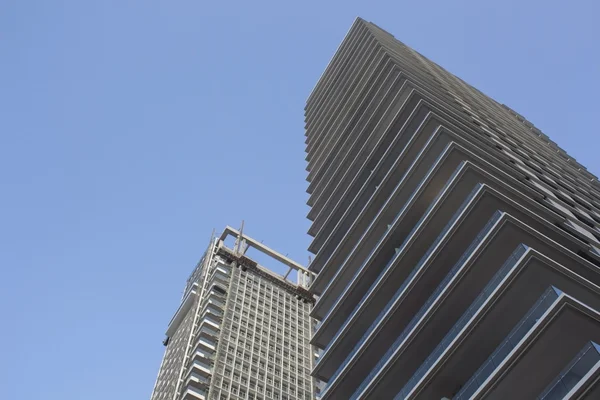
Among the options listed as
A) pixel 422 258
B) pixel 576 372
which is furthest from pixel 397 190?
pixel 576 372

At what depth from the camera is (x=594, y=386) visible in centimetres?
Result: 2061

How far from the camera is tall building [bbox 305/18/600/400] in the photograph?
2402 centimetres

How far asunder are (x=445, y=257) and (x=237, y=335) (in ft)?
151

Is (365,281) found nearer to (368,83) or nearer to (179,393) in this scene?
(368,83)

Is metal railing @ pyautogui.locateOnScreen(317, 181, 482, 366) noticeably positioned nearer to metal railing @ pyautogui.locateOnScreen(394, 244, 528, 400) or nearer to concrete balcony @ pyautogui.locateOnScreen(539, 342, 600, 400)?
metal railing @ pyautogui.locateOnScreen(394, 244, 528, 400)

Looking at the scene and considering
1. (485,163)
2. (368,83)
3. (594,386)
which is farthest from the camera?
(368,83)

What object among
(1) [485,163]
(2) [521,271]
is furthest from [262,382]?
(2) [521,271]

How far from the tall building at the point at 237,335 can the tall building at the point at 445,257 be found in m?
23.0

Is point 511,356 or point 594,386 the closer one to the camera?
point 594,386

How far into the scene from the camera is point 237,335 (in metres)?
73.8

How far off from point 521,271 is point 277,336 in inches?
2205

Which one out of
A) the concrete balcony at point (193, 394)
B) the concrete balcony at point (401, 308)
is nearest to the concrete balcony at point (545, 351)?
the concrete balcony at point (401, 308)

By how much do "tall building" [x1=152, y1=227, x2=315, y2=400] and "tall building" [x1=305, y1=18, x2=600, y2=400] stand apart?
2305 cm

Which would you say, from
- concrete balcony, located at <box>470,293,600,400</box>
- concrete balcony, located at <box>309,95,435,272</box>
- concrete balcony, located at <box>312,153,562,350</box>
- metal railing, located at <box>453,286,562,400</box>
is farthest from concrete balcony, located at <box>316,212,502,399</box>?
concrete balcony, located at <box>309,95,435,272</box>
